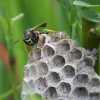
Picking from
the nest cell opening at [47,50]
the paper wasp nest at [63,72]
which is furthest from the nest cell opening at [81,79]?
the nest cell opening at [47,50]

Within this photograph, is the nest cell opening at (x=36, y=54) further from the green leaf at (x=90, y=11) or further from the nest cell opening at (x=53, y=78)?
the green leaf at (x=90, y=11)

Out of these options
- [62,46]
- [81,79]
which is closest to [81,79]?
[81,79]

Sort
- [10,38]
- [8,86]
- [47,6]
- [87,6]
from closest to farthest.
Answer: [87,6] → [10,38] → [47,6] → [8,86]

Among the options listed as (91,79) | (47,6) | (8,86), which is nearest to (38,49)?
(91,79)

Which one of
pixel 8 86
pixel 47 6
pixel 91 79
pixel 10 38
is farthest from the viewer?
pixel 8 86

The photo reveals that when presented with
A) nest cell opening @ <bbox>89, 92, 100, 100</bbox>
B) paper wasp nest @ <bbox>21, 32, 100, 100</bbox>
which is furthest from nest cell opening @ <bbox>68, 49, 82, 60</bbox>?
nest cell opening @ <bbox>89, 92, 100, 100</bbox>

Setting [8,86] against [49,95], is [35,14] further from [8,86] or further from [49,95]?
[49,95]

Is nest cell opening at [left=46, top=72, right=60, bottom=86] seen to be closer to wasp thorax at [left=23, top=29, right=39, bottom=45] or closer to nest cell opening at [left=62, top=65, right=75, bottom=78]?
nest cell opening at [left=62, top=65, right=75, bottom=78]

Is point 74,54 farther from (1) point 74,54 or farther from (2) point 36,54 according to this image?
(2) point 36,54
